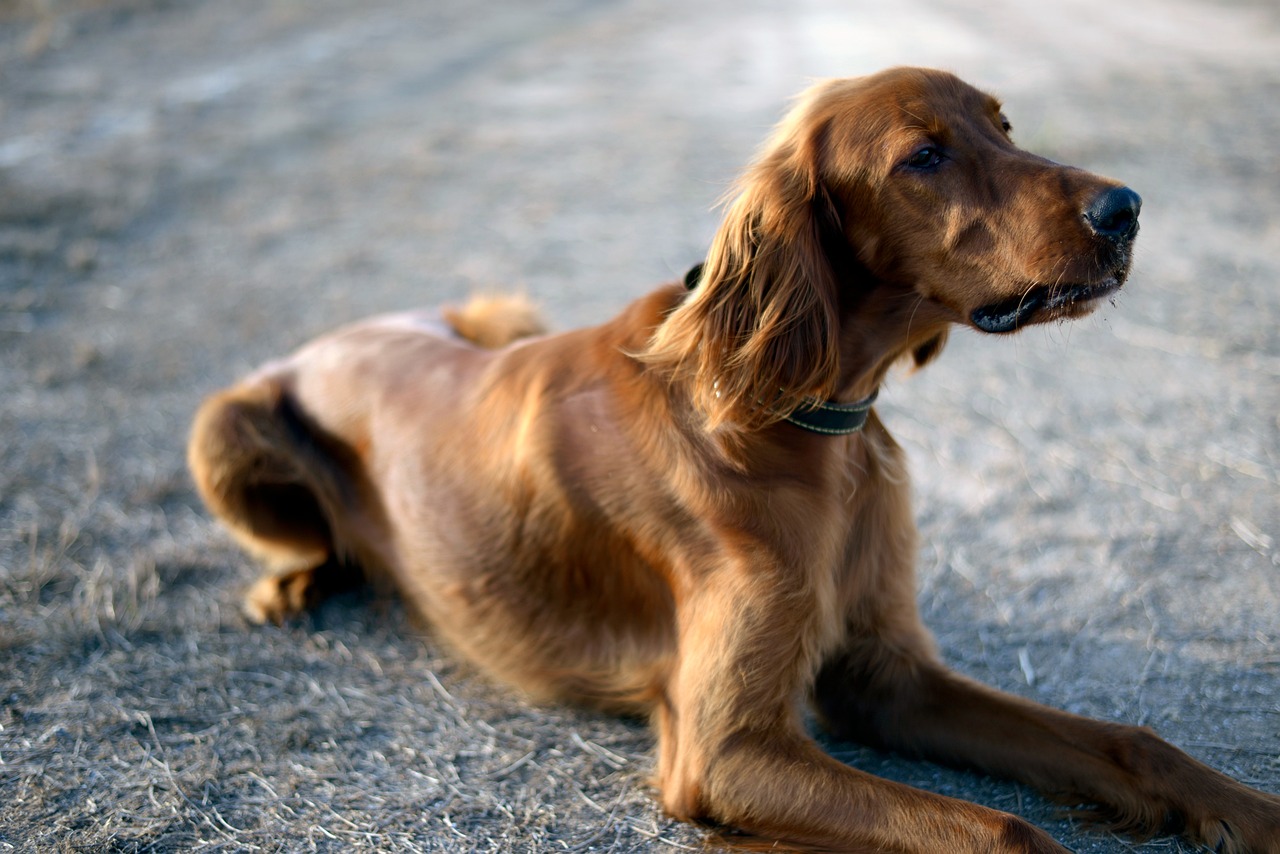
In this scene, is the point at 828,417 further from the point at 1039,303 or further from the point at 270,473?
the point at 270,473

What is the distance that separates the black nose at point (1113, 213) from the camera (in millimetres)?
2197

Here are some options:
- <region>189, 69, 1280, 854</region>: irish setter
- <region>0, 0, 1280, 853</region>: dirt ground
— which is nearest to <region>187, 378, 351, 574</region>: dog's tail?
<region>0, 0, 1280, 853</region>: dirt ground

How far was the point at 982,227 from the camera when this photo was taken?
2.31 metres

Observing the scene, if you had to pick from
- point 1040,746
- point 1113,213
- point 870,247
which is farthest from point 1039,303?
point 1040,746

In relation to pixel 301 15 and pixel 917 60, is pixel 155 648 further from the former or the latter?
pixel 301 15

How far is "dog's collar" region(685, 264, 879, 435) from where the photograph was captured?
8.18 feet

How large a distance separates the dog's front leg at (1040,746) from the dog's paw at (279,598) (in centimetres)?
157

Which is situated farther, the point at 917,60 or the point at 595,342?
the point at 917,60

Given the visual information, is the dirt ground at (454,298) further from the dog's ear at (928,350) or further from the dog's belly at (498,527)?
the dog's ear at (928,350)

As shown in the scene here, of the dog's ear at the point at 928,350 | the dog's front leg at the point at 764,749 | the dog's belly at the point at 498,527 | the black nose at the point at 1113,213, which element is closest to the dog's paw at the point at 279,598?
the dog's belly at the point at 498,527

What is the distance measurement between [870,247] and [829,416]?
1.25 feet

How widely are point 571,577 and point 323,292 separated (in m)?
3.46

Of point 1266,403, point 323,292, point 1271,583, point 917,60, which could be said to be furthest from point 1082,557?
point 917,60

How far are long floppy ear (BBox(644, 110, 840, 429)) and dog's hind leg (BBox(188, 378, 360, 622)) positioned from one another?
54.0 inches
